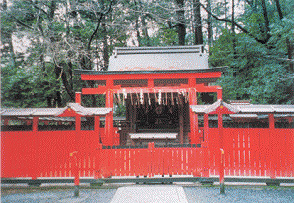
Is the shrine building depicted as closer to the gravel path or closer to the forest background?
the forest background

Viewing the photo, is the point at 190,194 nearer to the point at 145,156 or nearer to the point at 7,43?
the point at 145,156

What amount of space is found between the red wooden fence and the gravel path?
1.37 feet

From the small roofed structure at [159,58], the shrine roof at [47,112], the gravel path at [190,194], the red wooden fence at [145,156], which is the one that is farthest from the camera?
the small roofed structure at [159,58]

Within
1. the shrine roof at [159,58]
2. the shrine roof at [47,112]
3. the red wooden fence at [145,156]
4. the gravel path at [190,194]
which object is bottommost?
the gravel path at [190,194]

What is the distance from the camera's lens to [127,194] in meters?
2.71

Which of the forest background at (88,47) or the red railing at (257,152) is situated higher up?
the forest background at (88,47)

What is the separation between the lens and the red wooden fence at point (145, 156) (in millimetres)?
6734

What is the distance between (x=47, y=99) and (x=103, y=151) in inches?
403

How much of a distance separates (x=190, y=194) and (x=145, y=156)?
1643mm

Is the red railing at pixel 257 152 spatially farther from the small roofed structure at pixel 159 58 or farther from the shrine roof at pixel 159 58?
the small roofed structure at pixel 159 58

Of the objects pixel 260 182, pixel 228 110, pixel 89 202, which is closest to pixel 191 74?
pixel 228 110

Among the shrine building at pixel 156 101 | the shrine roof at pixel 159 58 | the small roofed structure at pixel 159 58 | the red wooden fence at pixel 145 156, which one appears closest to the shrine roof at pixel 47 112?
the red wooden fence at pixel 145 156

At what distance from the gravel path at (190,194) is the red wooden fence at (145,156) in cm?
42

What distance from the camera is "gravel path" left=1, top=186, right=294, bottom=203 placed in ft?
18.6
